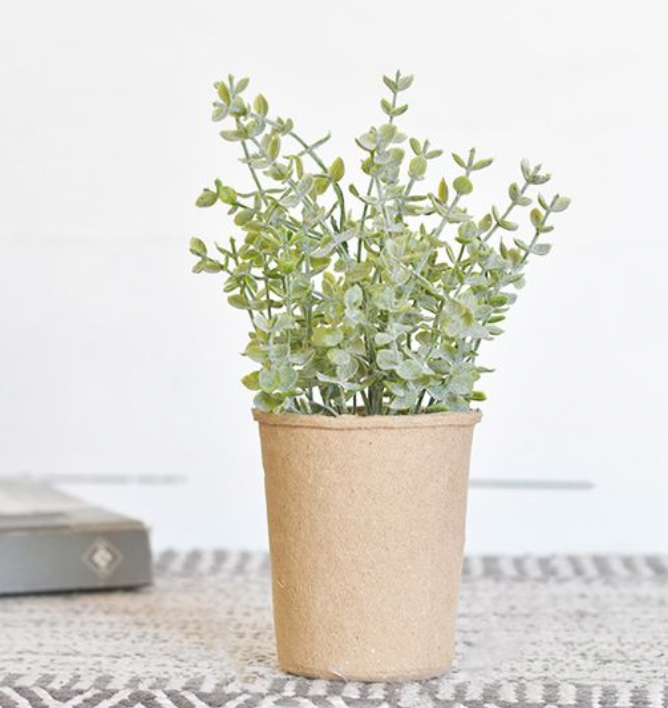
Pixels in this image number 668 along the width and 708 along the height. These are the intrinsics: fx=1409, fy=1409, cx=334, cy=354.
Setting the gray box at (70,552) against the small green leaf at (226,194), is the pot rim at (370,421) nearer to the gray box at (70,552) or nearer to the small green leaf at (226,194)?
the small green leaf at (226,194)

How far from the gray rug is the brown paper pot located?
2cm

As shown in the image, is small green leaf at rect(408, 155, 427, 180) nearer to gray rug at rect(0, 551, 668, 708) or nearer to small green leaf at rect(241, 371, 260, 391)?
small green leaf at rect(241, 371, 260, 391)

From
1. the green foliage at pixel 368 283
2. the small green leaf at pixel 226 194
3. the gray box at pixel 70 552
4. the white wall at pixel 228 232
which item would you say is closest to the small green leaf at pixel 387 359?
the green foliage at pixel 368 283

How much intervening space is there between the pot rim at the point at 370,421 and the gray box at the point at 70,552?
41 centimetres

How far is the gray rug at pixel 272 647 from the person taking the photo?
72cm

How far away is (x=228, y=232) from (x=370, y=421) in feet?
2.74

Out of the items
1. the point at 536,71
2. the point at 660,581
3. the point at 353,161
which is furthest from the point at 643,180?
the point at 660,581

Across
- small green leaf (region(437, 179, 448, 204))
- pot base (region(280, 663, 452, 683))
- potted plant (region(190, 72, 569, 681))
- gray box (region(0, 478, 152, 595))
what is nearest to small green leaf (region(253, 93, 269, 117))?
potted plant (region(190, 72, 569, 681))

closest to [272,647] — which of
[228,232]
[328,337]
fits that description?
[328,337]

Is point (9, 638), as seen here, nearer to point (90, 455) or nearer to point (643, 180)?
point (90, 455)

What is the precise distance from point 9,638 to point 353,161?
0.72 metres

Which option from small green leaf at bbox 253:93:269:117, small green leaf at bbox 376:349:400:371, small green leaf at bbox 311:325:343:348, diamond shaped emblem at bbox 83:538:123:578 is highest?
small green leaf at bbox 253:93:269:117

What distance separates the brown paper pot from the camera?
2.39ft

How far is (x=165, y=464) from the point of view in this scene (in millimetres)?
1569
